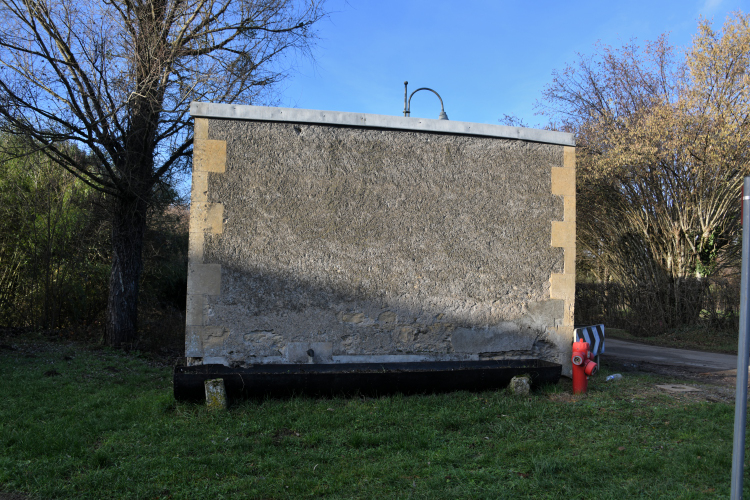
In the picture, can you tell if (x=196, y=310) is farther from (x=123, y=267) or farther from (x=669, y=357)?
(x=669, y=357)

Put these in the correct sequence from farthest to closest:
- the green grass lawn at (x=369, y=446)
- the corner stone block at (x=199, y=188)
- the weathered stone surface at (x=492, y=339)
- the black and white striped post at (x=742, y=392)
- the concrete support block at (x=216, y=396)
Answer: the weathered stone surface at (x=492, y=339) < the corner stone block at (x=199, y=188) < the concrete support block at (x=216, y=396) < the green grass lawn at (x=369, y=446) < the black and white striped post at (x=742, y=392)

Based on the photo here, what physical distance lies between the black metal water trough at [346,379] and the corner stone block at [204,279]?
882 millimetres

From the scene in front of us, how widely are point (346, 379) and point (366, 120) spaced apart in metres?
3.23

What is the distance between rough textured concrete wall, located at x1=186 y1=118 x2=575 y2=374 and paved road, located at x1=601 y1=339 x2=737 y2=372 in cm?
Answer: 394

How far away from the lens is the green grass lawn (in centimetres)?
337

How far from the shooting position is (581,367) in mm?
5836

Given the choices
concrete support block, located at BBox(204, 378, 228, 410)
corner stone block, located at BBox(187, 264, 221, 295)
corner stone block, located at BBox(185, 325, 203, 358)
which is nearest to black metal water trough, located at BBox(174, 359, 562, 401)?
concrete support block, located at BBox(204, 378, 228, 410)

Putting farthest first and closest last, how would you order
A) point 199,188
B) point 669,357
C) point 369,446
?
point 669,357, point 199,188, point 369,446

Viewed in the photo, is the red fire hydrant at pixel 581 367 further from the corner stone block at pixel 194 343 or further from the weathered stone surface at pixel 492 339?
the corner stone block at pixel 194 343

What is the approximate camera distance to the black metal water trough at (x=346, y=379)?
199 inches

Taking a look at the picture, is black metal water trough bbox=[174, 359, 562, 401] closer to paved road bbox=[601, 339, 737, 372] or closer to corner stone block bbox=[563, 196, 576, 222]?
corner stone block bbox=[563, 196, 576, 222]

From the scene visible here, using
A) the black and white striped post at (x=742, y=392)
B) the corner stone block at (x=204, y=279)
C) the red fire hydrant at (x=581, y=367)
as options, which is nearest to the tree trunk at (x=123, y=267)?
the corner stone block at (x=204, y=279)

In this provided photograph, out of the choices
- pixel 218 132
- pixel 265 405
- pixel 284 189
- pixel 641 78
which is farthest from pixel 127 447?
pixel 641 78

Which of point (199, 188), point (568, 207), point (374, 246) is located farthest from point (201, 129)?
point (568, 207)
